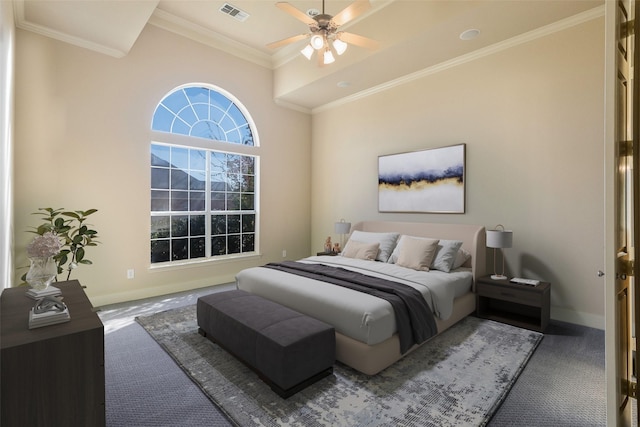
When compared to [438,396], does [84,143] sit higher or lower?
higher

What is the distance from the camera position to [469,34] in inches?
133

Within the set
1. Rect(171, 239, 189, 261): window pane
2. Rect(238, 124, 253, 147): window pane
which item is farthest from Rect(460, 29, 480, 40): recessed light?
Rect(171, 239, 189, 261): window pane

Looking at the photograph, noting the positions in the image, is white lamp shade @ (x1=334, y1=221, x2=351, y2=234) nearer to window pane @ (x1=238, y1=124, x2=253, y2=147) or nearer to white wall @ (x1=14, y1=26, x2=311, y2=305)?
white wall @ (x1=14, y1=26, x2=311, y2=305)

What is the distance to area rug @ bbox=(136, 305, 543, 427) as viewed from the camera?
6.01 ft

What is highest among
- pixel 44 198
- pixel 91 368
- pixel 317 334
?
pixel 44 198

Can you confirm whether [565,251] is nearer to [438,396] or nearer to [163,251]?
[438,396]

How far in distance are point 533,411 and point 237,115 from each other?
5.21 metres

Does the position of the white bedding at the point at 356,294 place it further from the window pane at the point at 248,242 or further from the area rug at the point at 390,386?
the window pane at the point at 248,242

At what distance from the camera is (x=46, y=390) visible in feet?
4.14

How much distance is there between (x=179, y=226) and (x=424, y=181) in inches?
147

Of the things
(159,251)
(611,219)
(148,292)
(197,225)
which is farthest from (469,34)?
(148,292)

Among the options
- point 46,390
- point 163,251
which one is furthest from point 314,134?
point 46,390

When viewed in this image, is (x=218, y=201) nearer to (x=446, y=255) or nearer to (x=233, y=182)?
(x=233, y=182)

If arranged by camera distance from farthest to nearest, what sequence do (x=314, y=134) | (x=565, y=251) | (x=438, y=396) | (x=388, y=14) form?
1. (x=314, y=134)
2. (x=388, y=14)
3. (x=565, y=251)
4. (x=438, y=396)
